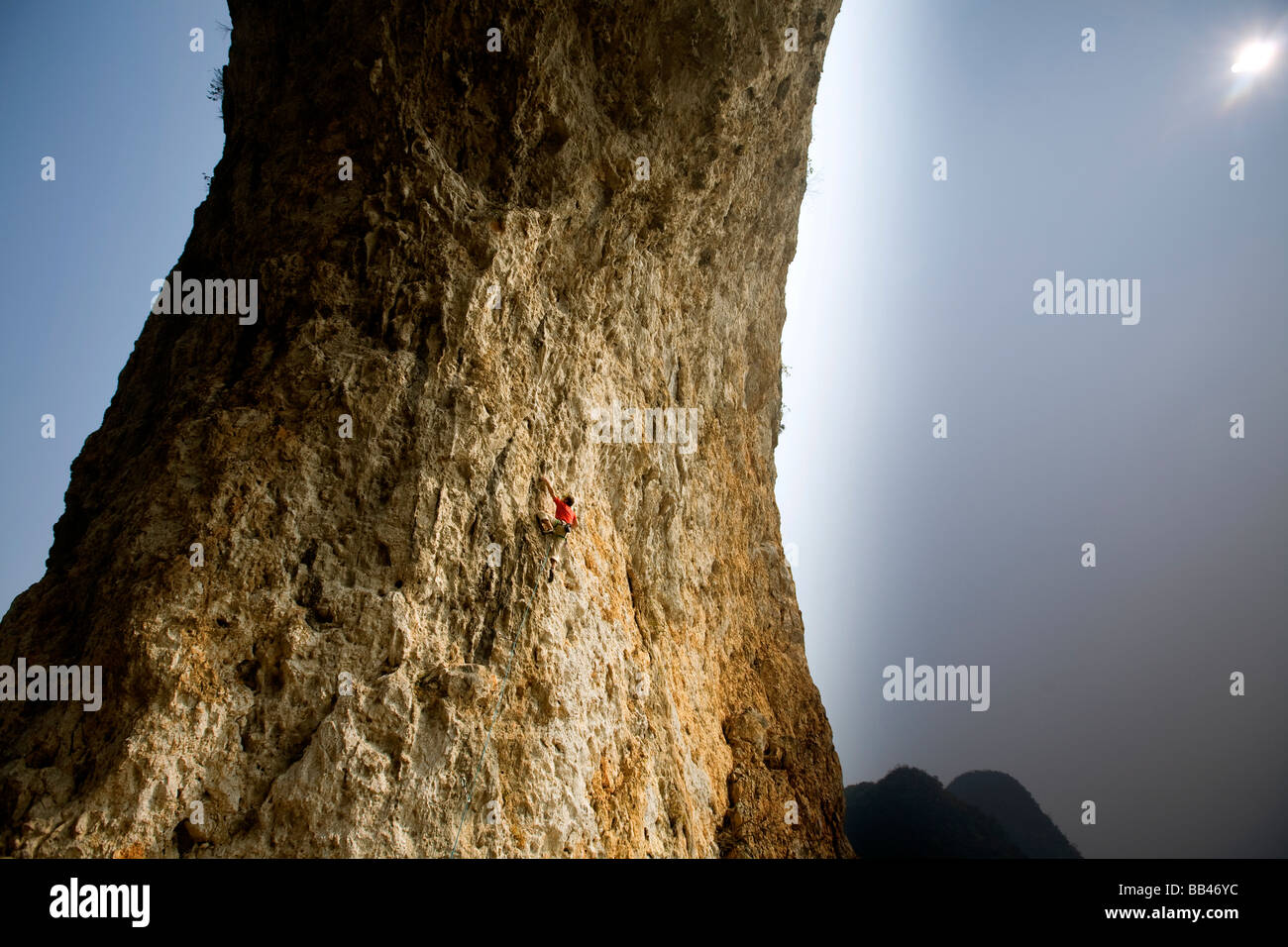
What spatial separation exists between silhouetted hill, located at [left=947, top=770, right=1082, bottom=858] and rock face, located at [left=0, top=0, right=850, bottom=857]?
35367 mm

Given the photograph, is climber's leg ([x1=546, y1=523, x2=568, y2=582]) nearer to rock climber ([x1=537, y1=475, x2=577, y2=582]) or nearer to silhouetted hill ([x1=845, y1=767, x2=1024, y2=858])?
rock climber ([x1=537, y1=475, x2=577, y2=582])

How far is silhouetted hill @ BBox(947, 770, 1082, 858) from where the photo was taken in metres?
38.8

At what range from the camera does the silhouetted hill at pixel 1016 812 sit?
38812mm

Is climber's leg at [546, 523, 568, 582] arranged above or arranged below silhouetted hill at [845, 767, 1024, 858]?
above

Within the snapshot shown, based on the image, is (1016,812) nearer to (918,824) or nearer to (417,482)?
(918,824)

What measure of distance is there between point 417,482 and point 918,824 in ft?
104

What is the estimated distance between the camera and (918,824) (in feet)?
102

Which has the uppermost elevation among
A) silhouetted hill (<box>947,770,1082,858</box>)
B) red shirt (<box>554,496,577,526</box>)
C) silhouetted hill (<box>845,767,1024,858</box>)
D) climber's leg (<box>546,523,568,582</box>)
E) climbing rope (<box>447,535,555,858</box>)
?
red shirt (<box>554,496,577,526</box>)

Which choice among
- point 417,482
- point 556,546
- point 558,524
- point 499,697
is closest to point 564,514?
point 558,524

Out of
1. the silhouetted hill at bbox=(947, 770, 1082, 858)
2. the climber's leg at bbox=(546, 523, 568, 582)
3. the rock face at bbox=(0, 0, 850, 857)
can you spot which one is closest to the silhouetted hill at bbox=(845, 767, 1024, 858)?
the silhouetted hill at bbox=(947, 770, 1082, 858)

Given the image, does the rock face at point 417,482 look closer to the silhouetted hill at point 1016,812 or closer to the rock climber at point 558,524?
the rock climber at point 558,524
